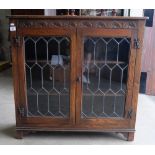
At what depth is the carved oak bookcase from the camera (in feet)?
5.41

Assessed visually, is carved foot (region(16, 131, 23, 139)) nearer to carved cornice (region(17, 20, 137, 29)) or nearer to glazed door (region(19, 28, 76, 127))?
glazed door (region(19, 28, 76, 127))

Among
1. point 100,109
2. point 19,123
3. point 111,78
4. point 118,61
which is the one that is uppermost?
point 118,61

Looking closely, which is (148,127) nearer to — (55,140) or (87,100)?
(87,100)

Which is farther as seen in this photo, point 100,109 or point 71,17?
point 100,109

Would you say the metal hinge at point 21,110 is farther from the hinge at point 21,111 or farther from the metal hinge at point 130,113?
the metal hinge at point 130,113

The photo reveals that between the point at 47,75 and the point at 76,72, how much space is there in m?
0.23

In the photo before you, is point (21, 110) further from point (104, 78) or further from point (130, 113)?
point (130, 113)

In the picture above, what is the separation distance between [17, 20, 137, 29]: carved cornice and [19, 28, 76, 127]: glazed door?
0.12ft

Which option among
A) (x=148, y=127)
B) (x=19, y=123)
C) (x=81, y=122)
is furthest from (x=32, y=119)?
(x=148, y=127)

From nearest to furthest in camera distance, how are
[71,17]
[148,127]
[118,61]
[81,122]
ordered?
[71,17] → [118,61] → [81,122] → [148,127]

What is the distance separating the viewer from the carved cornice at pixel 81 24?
163 centimetres

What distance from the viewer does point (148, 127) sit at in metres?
2.14

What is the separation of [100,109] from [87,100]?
13 cm

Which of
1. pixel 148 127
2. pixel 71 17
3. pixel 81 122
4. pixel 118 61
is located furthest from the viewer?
pixel 148 127
